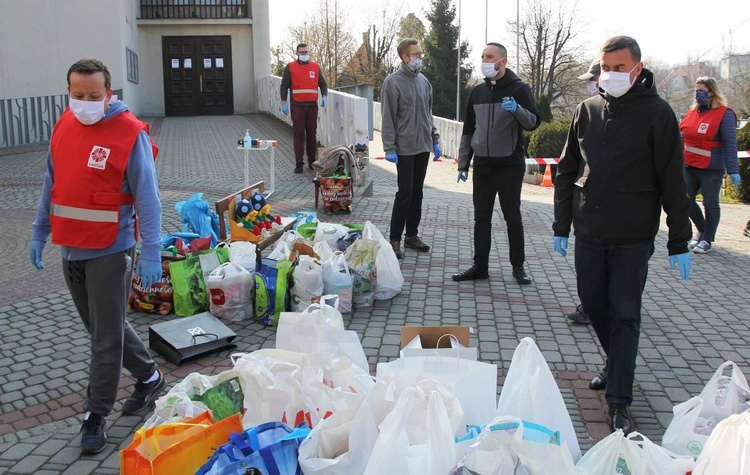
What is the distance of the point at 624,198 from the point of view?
411 centimetres

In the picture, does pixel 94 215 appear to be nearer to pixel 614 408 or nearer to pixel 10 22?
pixel 614 408

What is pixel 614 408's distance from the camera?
4.23 meters

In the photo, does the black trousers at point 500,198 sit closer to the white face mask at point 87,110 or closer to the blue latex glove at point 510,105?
the blue latex glove at point 510,105

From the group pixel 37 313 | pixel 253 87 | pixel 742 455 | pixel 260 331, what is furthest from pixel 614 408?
pixel 253 87

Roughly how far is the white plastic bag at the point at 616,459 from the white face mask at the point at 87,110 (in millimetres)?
2719

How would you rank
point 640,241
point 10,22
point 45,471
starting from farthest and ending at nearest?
point 10,22 < point 640,241 < point 45,471

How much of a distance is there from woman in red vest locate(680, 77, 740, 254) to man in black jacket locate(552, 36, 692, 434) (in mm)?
4465

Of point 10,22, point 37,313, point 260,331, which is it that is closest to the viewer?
point 260,331

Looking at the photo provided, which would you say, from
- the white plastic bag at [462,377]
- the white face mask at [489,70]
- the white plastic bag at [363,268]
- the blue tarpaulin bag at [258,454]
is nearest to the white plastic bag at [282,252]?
the white plastic bag at [363,268]

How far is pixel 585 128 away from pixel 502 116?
230cm

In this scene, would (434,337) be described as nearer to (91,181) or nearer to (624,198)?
(624,198)

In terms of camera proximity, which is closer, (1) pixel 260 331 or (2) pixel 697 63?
(1) pixel 260 331

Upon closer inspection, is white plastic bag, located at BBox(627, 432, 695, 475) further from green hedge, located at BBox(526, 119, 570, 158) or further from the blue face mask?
green hedge, located at BBox(526, 119, 570, 158)

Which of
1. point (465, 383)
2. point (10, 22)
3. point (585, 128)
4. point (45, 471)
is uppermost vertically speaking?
point (10, 22)
